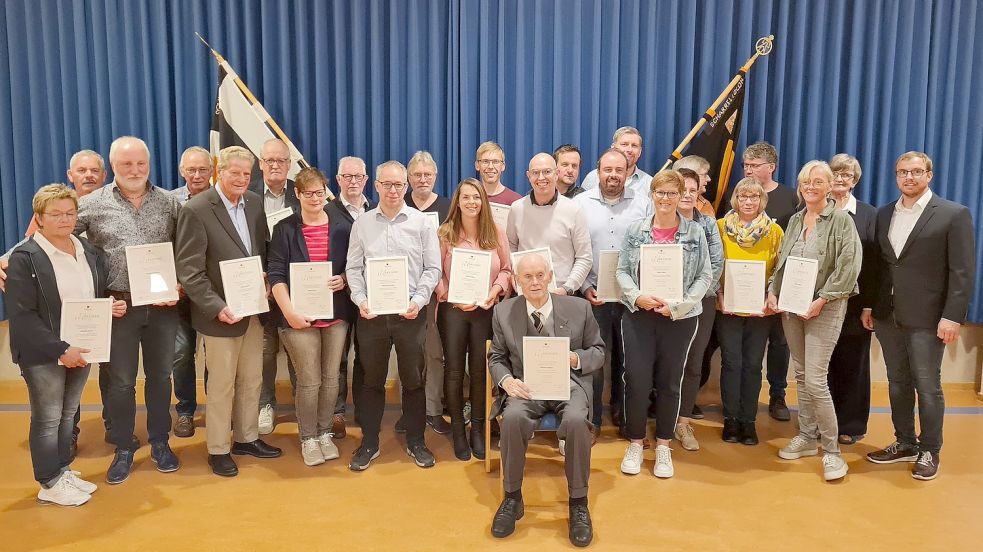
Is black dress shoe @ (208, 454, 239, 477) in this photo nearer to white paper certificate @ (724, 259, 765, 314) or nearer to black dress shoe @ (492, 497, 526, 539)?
black dress shoe @ (492, 497, 526, 539)

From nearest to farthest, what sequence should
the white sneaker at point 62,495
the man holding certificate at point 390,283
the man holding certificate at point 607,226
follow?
the white sneaker at point 62,495
the man holding certificate at point 390,283
the man holding certificate at point 607,226

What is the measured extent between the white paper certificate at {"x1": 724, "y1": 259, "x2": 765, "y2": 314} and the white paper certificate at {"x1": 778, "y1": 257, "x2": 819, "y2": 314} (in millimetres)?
123

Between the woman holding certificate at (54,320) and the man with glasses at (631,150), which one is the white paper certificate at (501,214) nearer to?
the man with glasses at (631,150)

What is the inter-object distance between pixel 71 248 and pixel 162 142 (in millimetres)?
2226

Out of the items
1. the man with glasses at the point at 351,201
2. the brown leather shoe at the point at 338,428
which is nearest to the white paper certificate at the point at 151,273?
the man with glasses at the point at 351,201

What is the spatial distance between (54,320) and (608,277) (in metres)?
2.92

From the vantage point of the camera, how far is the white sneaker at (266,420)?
4.42 meters

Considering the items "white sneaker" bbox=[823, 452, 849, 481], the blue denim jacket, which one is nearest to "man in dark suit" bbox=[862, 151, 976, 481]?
"white sneaker" bbox=[823, 452, 849, 481]

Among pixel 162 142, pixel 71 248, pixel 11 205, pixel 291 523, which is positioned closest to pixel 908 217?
pixel 291 523

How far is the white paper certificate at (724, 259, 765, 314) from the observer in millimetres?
3857

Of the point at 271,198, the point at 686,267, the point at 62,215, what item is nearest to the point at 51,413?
the point at 62,215

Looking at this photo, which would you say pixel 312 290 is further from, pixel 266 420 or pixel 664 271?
pixel 664 271

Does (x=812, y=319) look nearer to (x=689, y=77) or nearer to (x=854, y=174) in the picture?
(x=854, y=174)

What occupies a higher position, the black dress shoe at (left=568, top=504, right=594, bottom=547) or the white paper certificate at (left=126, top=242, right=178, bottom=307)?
the white paper certificate at (left=126, top=242, right=178, bottom=307)
